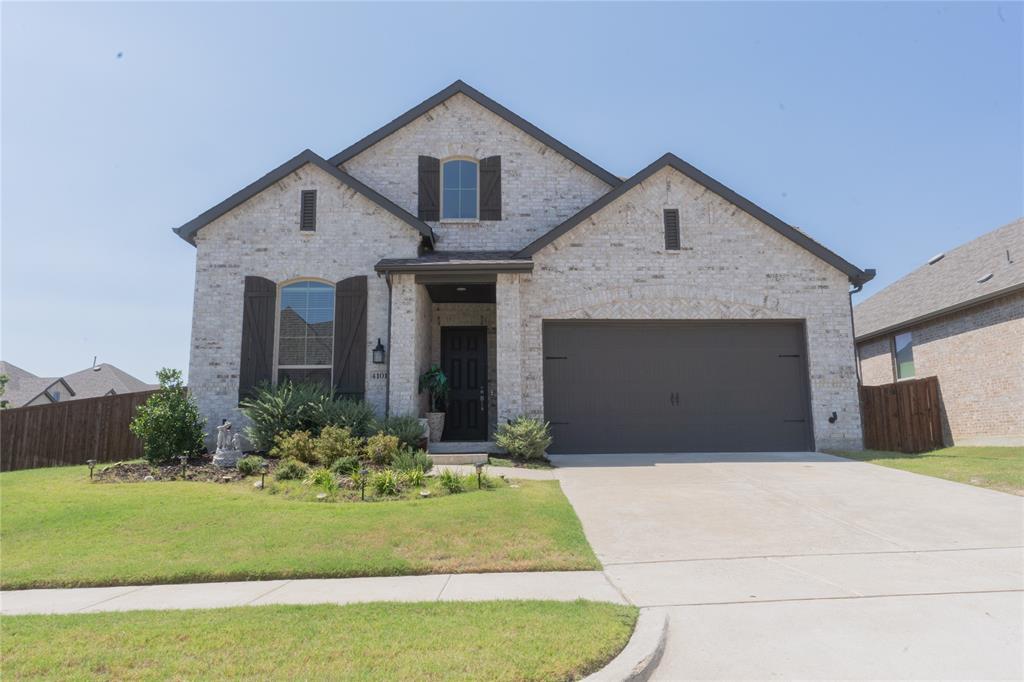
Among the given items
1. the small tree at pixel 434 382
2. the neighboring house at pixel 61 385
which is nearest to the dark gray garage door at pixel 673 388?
the small tree at pixel 434 382

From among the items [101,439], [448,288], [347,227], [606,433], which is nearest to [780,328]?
[606,433]

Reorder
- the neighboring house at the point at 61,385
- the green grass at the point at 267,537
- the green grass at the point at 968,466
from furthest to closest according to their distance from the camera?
the neighboring house at the point at 61,385 → the green grass at the point at 968,466 → the green grass at the point at 267,537

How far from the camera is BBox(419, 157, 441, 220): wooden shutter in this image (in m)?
15.0

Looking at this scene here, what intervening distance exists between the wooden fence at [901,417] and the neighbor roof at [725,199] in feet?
9.22

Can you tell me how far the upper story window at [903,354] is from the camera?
63.5ft

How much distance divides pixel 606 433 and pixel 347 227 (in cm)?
742

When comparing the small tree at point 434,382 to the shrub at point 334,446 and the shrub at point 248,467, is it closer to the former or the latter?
the shrub at point 334,446

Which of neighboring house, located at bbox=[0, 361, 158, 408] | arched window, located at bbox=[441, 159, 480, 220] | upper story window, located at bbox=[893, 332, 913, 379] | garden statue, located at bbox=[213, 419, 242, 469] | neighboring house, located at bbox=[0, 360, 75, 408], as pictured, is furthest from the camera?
neighboring house, located at bbox=[0, 361, 158, 408]

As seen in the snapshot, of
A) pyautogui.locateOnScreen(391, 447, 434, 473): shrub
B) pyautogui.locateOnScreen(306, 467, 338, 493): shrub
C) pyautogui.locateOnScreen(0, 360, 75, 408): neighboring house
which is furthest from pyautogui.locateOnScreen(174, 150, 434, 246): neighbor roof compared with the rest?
pyautogui.locateOnScreen(0, 360, 75, 408): neighboring house

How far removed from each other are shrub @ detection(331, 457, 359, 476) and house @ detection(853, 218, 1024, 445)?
15.9m

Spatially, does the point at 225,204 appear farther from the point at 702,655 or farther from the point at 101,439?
the point at 702,655

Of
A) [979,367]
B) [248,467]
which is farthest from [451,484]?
[979,367]

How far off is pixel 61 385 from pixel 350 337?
33.4 meters

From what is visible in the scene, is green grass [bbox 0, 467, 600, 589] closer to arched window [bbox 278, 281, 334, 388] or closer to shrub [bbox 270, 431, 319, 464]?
shrub [bbox 270, 431, 319, 464]
